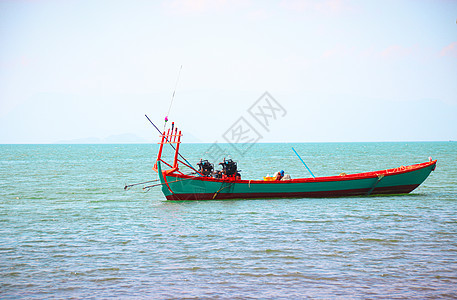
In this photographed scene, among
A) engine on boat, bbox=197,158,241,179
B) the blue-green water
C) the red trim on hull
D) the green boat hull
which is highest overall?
engine on boat, bbox=197,158,241,179

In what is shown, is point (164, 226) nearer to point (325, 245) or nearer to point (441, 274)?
point (325, 245)

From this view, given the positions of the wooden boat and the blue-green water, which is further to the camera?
the wooden boat

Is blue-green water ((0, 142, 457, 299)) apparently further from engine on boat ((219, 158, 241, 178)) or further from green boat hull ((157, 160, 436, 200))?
engine on boat ((219, 158, 241, 178))

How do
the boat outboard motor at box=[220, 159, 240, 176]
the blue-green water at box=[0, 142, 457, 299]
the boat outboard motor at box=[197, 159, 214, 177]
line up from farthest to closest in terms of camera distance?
the boat outboard motor at box=[197, 159, 214, 177], the boat outboard motor at box=[220, 159, 240, 176], the blue-green water at box=[0, 142, 457, 299]

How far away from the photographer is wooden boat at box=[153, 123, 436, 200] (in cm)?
2323

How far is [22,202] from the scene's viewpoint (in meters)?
25.6

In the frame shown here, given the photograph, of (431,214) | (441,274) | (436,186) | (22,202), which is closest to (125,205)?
(22,202)

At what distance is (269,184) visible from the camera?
23547 millimetres

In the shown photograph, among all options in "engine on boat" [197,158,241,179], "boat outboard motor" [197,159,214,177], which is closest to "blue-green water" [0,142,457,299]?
"engine on boat" [197,158,241,179]

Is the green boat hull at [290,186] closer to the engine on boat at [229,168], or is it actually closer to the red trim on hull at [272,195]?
the red trim on hull at [272,195]

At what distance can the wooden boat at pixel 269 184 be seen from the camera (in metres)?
23.2

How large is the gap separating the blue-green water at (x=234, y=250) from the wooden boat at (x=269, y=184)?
0.69m

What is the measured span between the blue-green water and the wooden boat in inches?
27.3

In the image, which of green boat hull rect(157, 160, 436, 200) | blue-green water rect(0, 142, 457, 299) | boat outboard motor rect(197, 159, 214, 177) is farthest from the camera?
boat outboard motor rect(197, 159, 214, 177)
